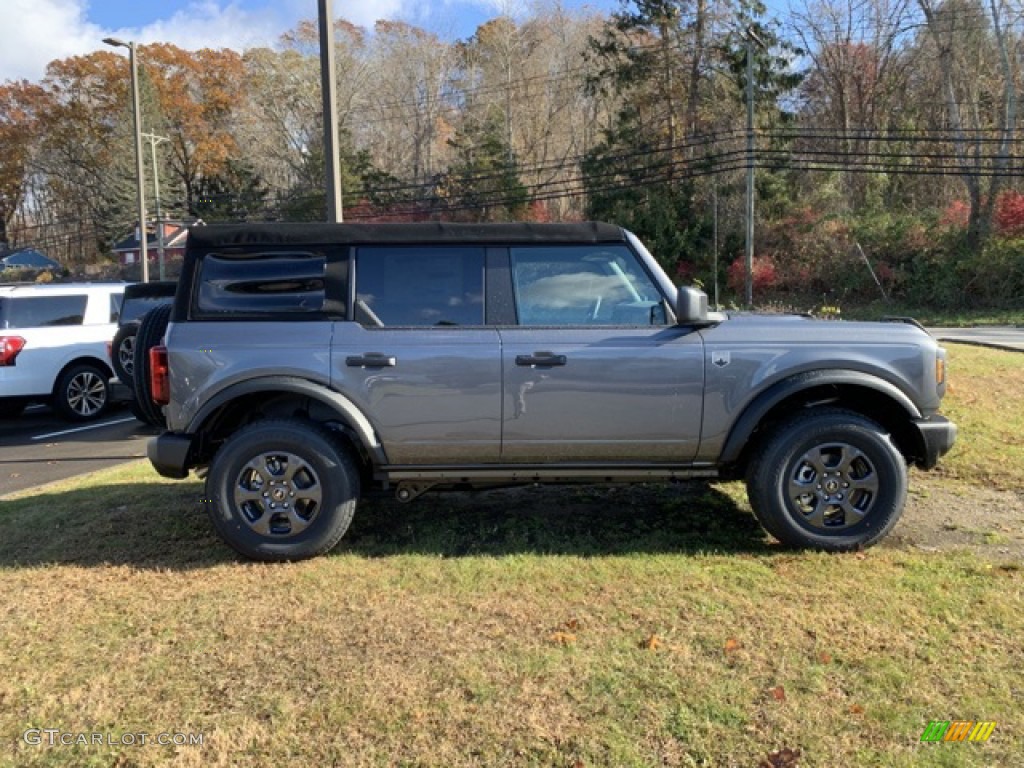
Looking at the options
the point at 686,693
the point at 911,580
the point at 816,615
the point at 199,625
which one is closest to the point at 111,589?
the point at 199,625

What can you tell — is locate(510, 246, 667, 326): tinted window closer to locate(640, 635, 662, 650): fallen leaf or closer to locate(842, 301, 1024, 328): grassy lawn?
locate(640, 635, 662, 650): fallen leaf

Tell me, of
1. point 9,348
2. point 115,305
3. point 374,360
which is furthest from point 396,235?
point 115,305

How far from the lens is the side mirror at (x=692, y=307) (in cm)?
414

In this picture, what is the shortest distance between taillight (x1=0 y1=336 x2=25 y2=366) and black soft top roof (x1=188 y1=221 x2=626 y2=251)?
742 centimetres

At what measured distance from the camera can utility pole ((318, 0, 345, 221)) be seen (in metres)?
8.82

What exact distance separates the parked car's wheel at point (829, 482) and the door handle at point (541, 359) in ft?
4.10

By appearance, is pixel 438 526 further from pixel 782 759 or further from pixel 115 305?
pixel 115 305

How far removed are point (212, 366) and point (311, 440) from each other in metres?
0.68

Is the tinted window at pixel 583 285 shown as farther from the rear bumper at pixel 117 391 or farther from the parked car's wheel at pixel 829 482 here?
the rear bumper at pixel 117 391

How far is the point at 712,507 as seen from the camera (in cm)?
524

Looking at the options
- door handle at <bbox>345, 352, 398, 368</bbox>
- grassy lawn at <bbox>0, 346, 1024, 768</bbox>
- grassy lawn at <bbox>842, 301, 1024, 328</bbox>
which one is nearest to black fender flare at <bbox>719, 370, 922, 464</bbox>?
grassy lawn at <bbox>0, 346, 1024, 768</bbox>

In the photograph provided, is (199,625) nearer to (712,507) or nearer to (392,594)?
(392,594)

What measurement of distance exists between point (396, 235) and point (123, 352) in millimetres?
5457

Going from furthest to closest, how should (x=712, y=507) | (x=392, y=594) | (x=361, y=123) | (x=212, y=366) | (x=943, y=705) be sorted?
(x=361, y=123)
(x=712, y=507)
(x=212, y=366)
(x=392, y=594)
(x=943, y=705)
